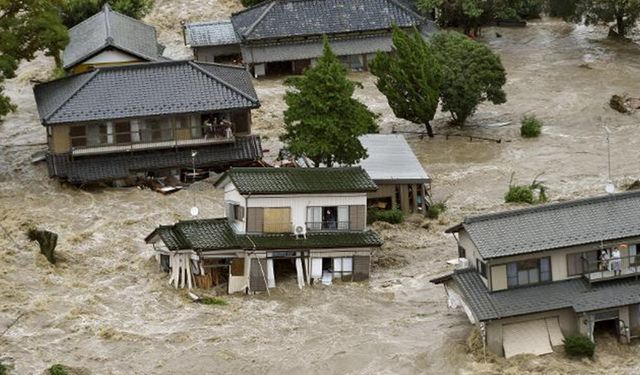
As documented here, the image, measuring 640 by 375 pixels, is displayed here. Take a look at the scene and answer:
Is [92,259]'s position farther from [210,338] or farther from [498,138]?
[498,138]

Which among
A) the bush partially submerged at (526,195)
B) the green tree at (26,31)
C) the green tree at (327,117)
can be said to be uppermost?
the green tree at (26,31)

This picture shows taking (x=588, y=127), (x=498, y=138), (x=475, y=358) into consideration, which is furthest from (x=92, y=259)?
(x=588, y=127)

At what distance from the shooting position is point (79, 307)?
1662 inches

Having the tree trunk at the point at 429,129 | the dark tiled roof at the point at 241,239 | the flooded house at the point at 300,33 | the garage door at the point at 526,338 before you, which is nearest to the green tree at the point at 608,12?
the flooded house at the point at 300,33

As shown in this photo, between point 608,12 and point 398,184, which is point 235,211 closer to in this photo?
point 398,184

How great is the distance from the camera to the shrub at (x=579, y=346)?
37.8 metres

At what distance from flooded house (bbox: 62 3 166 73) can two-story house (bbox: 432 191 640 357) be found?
94.6ft

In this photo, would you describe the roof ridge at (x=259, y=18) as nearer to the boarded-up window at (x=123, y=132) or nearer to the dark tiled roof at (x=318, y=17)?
the dark tiled roof at (x=318, y=17)

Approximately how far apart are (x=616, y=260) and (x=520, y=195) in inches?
515

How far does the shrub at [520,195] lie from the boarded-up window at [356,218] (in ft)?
31.2

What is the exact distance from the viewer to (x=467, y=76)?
61.5 meters

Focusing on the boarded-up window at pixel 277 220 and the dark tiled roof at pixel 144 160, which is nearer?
the boarded-up window at pixel 277 220

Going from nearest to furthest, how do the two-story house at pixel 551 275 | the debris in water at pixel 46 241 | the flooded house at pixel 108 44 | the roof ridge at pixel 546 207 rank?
the two-story house at pixel 551 275 → the roof ridge at pixel 546 207 → the debris in water at pixel 46 241 → the flooded house at pixel 108 44

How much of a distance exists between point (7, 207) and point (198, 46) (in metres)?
24.9
